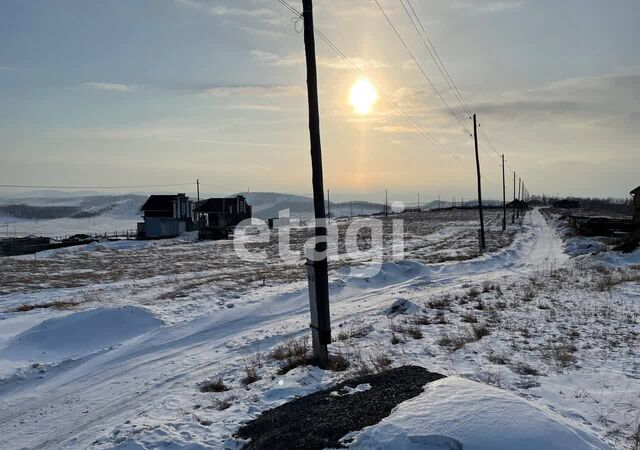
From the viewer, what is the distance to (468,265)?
81.4 feet

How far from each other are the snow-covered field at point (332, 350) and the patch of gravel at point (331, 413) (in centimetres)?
32

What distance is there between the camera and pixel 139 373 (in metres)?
8.92

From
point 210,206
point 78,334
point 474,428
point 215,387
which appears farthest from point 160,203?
point 474,428

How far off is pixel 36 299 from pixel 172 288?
5131 mm

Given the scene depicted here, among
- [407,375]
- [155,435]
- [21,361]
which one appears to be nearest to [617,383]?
[407,375]

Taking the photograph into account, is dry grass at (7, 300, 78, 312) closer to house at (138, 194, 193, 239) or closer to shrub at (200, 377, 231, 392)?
shrub at (200, 377, 231, 392)

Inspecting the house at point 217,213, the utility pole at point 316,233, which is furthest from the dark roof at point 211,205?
the utility pole at point 316,233

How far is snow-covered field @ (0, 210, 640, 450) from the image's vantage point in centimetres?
519

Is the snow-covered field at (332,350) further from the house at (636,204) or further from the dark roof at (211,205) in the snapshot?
the dark roof at (211,205)

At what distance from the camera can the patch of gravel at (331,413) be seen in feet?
15.9

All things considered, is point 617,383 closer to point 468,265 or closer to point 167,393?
point 167,393

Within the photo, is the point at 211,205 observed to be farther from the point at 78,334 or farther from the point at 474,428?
the point at 474,428

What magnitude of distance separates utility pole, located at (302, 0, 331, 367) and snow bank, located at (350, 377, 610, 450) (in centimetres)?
352

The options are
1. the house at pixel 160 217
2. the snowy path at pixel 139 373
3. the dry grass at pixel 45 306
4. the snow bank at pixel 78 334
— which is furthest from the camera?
the house at pixel 160 217
